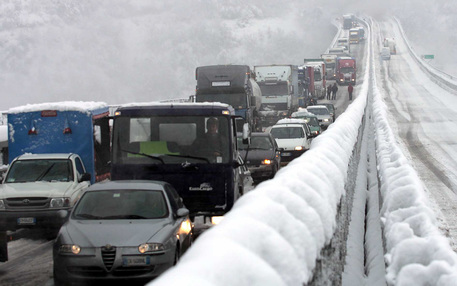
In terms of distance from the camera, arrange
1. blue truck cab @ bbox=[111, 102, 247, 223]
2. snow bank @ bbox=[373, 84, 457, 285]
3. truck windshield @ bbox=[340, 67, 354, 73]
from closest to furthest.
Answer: snow bank @ bbox=[373, 84, 457, 285], blue truck cab @ bbox=[111, 102, 247, 223], truck windshield @ bbox=[340, 67, 354, 73]

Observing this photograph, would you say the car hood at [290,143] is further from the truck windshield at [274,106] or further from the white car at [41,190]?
the truck windshield at [274,106]

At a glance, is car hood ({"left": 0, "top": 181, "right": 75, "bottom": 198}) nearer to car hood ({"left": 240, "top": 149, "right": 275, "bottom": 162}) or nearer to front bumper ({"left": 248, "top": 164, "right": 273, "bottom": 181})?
front bumper ({"left": 248, "top": 164, "right": 273, "bottom": 181})

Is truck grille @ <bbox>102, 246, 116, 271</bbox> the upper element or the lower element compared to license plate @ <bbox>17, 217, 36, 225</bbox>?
upper

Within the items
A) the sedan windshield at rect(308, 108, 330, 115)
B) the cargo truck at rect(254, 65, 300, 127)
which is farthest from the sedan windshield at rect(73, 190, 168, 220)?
the sedan windshield at rect(308, 108, 330, 115)

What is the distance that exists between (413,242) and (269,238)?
2.98m

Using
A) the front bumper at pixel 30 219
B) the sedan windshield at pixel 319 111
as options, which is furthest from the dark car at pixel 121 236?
the sedan windshield at pixel 319 111

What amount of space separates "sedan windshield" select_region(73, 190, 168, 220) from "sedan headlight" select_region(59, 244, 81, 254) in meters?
0.83

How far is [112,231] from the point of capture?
9.77 meters

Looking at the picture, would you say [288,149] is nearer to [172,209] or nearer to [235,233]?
[172,209]

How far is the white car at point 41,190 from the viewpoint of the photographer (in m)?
13.8

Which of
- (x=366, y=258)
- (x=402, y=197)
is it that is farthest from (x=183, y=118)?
(x=402, y=197)

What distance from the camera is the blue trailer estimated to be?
17.1 meters

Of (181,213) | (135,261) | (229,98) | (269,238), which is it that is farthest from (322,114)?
(269,238)

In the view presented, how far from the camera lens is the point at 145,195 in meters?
10.9
